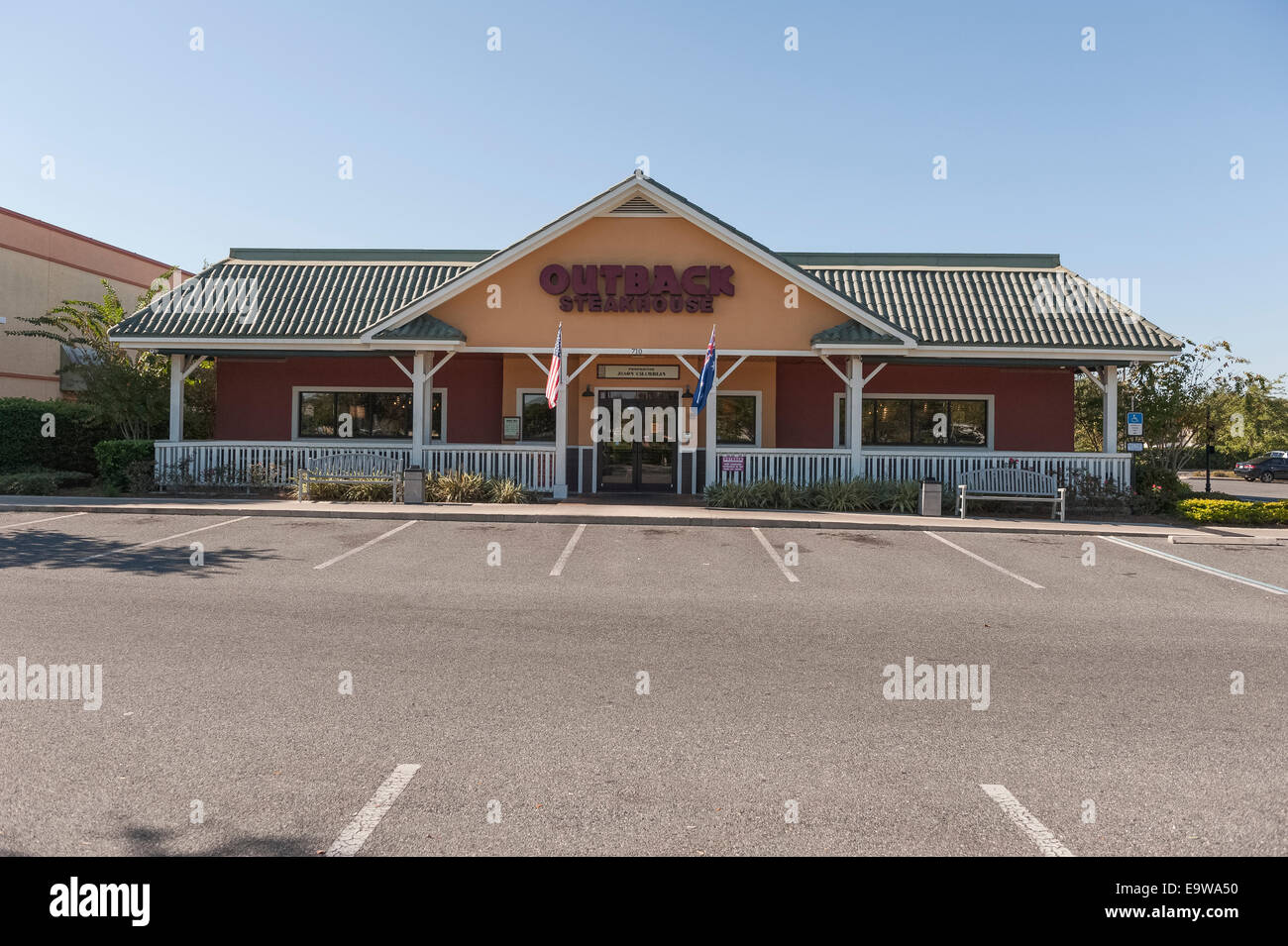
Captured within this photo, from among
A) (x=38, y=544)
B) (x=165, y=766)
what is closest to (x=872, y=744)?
(x=165, y=766)

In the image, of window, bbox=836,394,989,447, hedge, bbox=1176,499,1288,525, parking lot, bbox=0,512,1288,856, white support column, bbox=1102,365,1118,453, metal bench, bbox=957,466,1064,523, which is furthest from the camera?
window, bbox=836,394,989,447

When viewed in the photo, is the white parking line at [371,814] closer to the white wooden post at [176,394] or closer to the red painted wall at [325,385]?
the red painted wall at [325,385]

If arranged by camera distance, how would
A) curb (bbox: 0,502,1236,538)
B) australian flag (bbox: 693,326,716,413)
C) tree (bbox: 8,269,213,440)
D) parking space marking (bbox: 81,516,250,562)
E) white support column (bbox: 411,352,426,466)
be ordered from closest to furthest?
parking space marking (bbox: 81,516,250,562) → curb (bbox: 0,502,1236,538) → australian flag (bbox: 693,326,716,413) → white support column (bbox: 411,352,426,466) → tree (bbox: 8,269,213,440)

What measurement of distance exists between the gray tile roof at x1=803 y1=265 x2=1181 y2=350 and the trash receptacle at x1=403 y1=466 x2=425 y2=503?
29.8ft

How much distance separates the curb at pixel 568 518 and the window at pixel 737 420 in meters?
5.71

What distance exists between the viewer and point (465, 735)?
5.04m

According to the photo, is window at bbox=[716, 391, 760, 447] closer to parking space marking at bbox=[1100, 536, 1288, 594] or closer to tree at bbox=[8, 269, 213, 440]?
parking space marking at bbox=[1100, 536, 1288, 594]

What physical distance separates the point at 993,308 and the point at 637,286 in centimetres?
862

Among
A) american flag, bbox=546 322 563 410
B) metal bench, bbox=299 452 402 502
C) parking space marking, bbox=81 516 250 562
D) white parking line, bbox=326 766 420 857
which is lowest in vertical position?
white parking line, bbox=326 766 420 857

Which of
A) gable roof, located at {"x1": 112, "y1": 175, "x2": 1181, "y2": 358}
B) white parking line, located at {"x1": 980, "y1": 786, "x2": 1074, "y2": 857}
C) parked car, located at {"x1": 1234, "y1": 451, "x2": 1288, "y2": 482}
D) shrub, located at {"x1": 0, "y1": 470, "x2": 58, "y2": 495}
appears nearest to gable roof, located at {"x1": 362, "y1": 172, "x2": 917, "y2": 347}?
gable roof, located at {"x1": 112, "y1": 175, "x2": 1181, "y2": 358}

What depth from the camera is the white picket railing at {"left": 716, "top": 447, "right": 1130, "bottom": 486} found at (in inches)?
736

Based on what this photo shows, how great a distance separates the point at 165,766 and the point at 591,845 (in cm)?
243

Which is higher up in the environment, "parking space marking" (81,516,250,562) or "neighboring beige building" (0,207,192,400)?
"neighboring beige building" (0,207,192,400)
